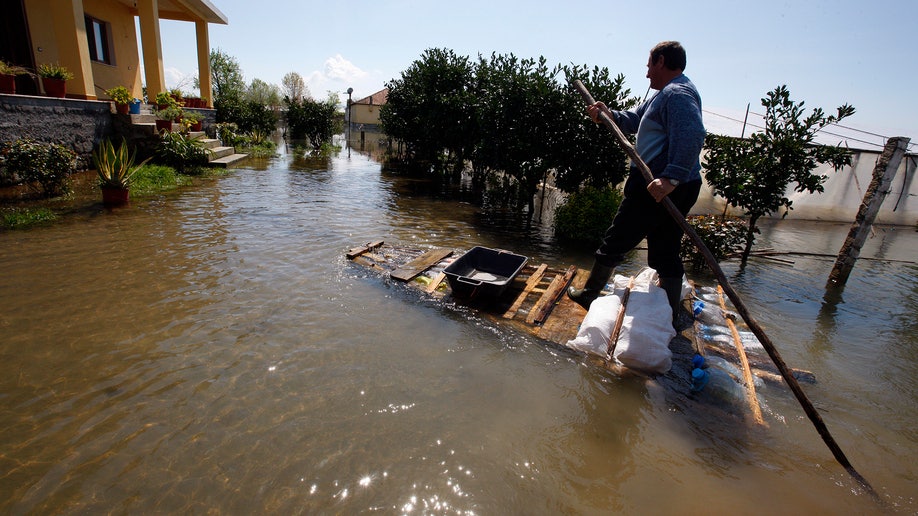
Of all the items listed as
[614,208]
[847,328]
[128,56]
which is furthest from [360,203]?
[128,56]

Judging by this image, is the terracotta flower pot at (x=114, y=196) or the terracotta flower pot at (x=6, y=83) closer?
the terracotta flower pot at (x=114, y=196)

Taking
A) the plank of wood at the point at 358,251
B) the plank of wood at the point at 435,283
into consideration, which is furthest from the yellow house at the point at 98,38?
the plank of wood at the point at 435,283

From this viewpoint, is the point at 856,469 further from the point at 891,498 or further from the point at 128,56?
the point at 128,56

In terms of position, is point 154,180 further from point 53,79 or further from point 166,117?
point 166,117

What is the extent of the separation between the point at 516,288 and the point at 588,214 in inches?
131

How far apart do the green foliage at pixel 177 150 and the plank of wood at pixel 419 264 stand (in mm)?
9021

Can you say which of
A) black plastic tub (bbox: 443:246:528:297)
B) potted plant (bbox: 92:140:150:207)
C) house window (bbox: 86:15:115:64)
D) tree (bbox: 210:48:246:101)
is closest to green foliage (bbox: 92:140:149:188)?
potted plant (bbox: 92:140:150:207)

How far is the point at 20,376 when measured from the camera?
287 cm

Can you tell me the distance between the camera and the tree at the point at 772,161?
19.6 feet

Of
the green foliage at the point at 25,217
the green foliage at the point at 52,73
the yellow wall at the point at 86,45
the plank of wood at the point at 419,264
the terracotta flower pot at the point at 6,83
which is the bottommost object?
the green foliage at the point at 25,217

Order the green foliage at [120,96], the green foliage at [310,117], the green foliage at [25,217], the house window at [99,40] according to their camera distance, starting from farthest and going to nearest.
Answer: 1. the green foliage at [310,117]
2. the house window at [99,40]
3. the green foliage at [120,96]
4. the green foliage at [25,217]

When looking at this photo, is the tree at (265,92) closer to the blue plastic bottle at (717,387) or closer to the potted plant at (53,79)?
the potted plant at (53,79)

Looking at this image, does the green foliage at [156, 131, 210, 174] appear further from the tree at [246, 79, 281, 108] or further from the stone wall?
the tree at [246, 79, 281, 108]

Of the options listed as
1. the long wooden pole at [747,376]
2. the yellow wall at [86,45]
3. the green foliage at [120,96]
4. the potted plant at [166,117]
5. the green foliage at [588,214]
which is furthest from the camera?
the potted plant at [166,117]
